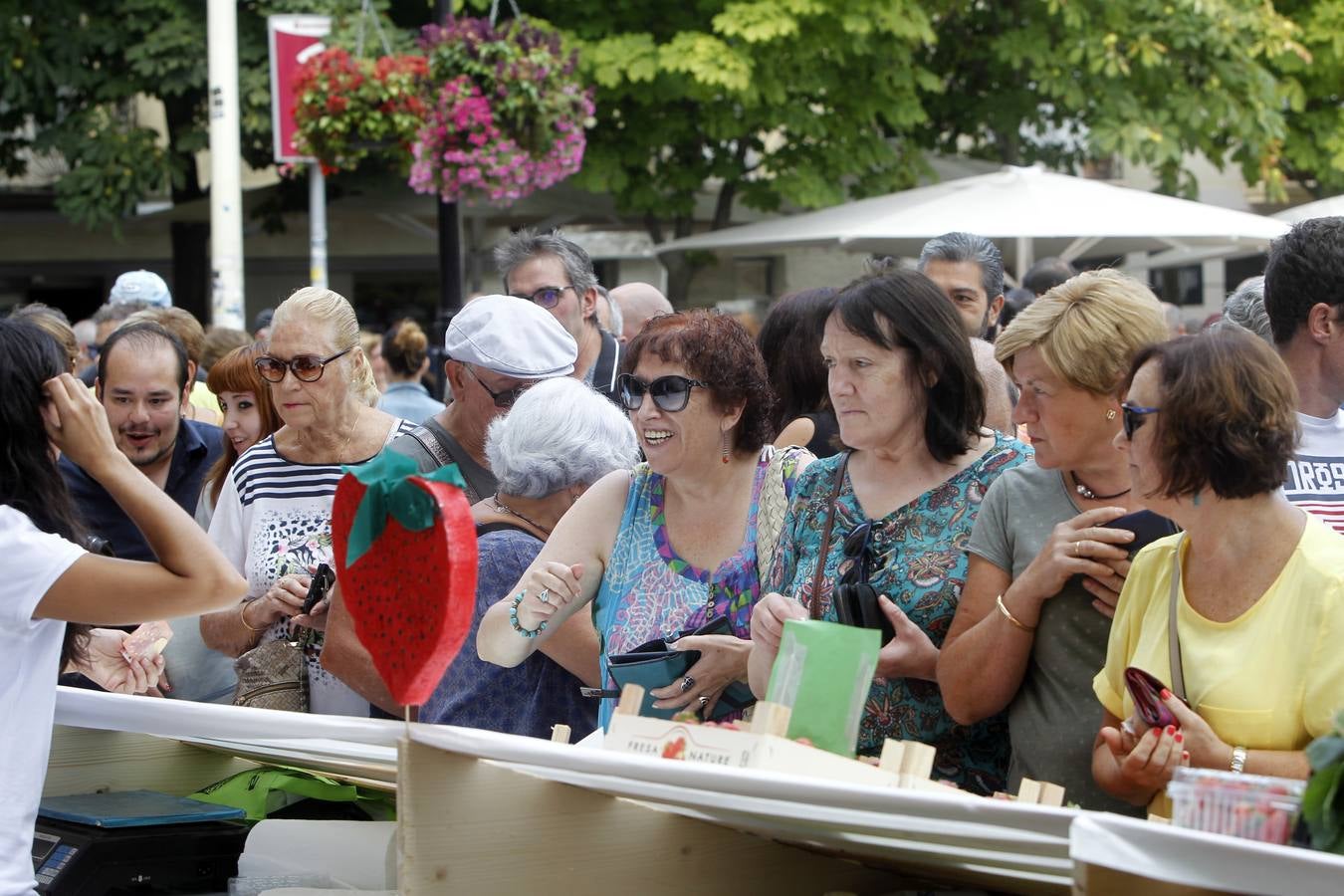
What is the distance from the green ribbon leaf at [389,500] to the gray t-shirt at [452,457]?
187cm

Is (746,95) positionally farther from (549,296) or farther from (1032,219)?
(549,296)

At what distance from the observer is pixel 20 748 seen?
98.7 inches

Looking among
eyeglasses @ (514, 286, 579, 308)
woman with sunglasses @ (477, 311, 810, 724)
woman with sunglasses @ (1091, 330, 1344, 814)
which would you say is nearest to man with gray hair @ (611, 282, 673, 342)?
eyeglasses @ (514, 286, 579, 308)

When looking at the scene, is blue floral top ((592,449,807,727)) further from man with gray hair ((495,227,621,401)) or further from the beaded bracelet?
man with gray hair ((495,227,621,401))

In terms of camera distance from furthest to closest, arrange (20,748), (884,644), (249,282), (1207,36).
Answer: (249,282), (1207,36), (884,644), (20,748)

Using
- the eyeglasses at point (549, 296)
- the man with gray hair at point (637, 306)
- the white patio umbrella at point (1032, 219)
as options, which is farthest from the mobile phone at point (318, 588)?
the white patio umbrella at point (1032, 219)

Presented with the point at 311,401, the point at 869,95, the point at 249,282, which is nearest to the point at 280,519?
the point at 311,401

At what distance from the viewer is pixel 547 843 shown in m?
2.27

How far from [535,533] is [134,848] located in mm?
1114

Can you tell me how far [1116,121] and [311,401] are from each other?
1113 cm

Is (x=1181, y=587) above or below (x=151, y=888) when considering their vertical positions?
above

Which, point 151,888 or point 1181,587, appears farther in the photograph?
point 151,888

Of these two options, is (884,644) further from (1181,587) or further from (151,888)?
(151,888)

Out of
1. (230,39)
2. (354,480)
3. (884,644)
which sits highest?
(230,39)
